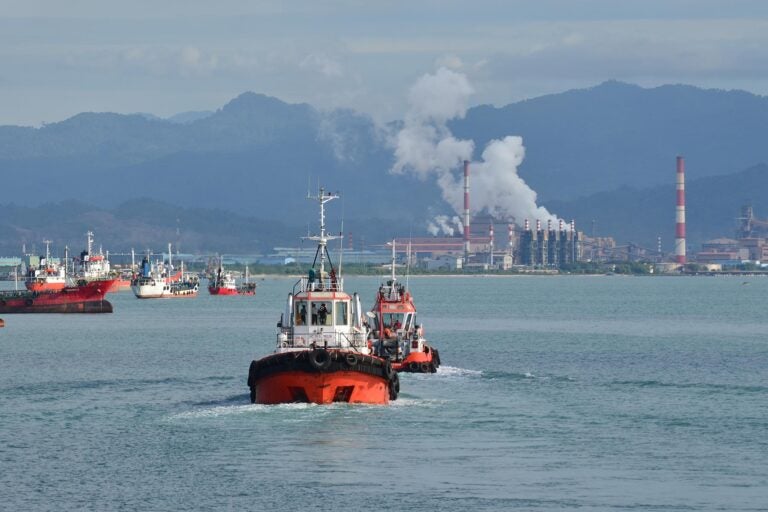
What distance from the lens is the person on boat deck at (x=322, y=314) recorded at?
60.6 meters

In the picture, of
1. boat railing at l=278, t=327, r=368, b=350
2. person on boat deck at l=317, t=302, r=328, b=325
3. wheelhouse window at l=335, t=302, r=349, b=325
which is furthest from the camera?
wheelhouse window at l=335, t=302, r=349, b=325

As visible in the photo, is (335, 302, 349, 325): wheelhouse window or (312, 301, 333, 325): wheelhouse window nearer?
(312, 301, 333, 325): wheelhouse window

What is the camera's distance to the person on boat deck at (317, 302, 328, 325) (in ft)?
199

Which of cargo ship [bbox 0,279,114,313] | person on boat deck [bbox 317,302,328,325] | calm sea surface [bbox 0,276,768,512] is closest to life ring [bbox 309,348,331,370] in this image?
calm sea surface [bbox 0,276,768,512]

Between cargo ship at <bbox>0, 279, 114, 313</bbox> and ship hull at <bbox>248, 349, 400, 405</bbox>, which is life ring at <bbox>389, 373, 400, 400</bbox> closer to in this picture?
ship hull at <bbox>248, 349, 400, 405</bbox>

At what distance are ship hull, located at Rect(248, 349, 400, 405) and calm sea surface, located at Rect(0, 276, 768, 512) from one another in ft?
1.70

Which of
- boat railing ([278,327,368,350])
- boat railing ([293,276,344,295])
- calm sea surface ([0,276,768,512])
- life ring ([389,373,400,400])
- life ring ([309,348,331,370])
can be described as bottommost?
calm sea surface ([0,276,768,512])

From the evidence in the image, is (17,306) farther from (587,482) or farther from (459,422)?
(587,482)

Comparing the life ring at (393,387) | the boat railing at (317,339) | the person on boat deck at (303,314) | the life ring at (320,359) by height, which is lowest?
the life ring at (393,387)

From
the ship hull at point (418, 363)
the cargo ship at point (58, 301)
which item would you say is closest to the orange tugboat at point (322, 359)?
the ship hull at point (418, 363)

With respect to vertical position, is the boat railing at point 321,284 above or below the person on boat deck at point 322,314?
above

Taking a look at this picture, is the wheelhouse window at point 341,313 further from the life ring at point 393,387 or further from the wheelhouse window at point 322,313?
the life ring at point 393,387

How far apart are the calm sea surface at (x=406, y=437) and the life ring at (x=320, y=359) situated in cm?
147

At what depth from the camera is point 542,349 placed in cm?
10262
